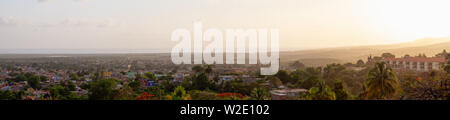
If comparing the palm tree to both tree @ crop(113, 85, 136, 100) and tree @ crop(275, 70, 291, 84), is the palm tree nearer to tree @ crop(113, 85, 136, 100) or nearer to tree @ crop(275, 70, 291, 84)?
tree @ crop(113, 85, 136, 100)

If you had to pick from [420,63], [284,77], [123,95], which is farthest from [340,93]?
[420,63]

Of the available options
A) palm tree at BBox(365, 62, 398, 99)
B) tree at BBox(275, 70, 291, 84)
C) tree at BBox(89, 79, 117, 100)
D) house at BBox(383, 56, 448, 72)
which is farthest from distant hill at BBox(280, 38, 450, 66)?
palm tree at BBox(365, 62, 398, 99)

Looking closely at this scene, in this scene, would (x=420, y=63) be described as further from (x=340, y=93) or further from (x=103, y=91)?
(x=103, y=91)

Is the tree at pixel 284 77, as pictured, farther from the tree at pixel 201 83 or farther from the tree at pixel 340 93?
the tree at pixel 340 93

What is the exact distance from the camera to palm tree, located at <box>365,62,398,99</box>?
1080 centimetres

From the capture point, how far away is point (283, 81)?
25719 mm

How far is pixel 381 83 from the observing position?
10914 mm

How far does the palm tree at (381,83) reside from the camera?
35.4 feet
